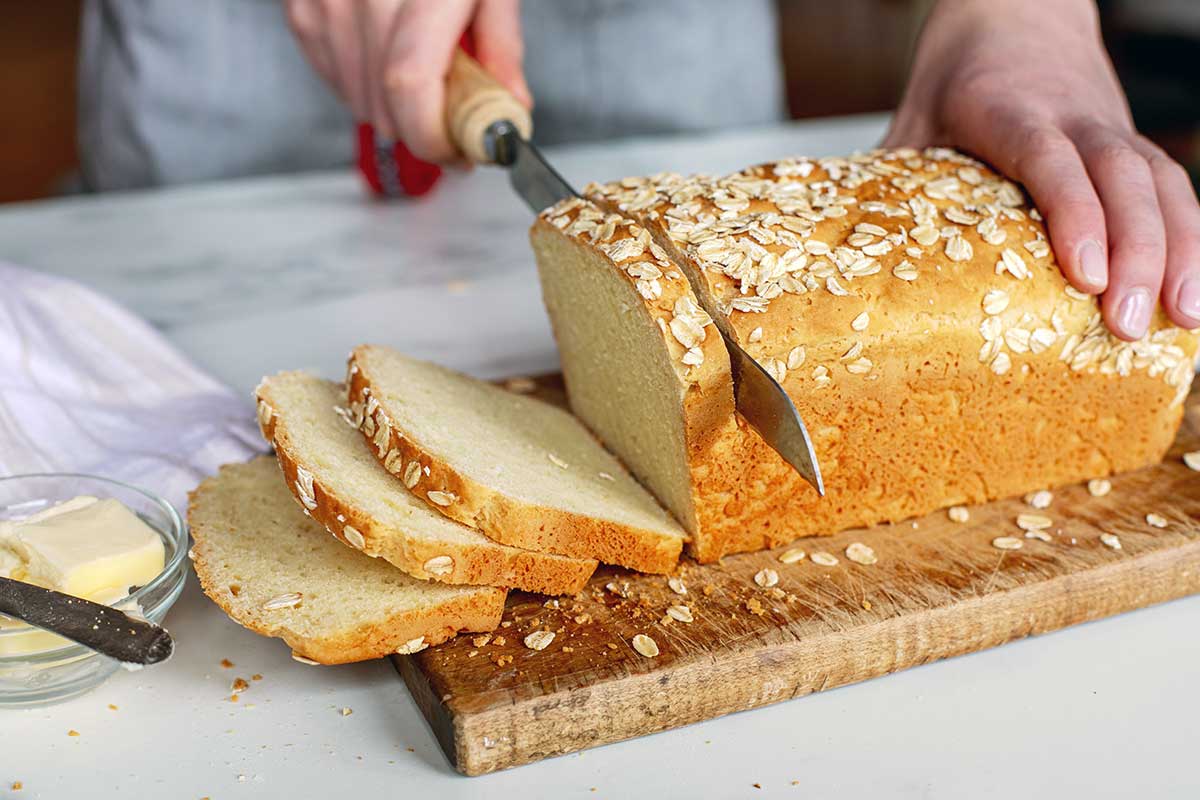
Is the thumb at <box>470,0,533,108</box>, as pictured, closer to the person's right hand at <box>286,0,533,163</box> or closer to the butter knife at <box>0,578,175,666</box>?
the person's right hand at <box>286,0,533,163</box>

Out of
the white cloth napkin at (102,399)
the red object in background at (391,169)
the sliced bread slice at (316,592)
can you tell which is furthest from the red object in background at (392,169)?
the sliced bread slice at (316,592)

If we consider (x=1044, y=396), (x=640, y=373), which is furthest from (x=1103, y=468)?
(x=640, y=373)

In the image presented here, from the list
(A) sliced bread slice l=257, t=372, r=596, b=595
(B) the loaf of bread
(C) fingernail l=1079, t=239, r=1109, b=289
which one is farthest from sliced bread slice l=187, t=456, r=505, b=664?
(C) fingernail l=1079, t=239, r=1109, b=289

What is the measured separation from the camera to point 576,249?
76.3 inches

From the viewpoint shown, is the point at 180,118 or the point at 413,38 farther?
the point at 180,118

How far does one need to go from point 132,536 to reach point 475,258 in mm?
1706

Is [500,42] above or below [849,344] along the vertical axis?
above

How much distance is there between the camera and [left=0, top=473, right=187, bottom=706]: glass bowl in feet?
4.88

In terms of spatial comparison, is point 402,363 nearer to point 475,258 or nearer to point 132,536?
point 132,536

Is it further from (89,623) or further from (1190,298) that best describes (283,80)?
(1190,298)

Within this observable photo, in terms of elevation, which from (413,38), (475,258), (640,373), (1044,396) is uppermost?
(413,38)

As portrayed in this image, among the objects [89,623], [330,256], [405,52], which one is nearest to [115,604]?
[89,623]

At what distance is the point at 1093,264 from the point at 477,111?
122 cm

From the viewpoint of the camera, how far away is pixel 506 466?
72.2 inches
